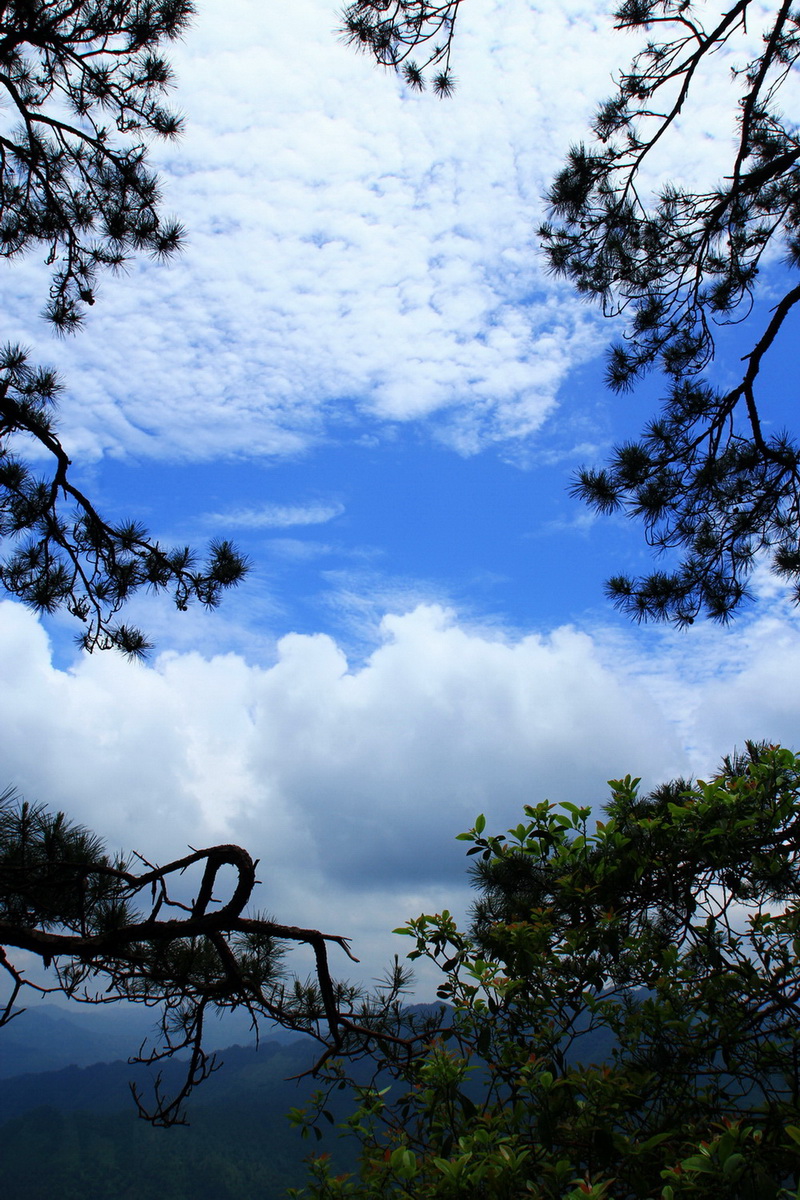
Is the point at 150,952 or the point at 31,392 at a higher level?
the point at 31,392

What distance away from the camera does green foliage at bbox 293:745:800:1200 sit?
1.59 meters

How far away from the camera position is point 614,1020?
198 centimetres

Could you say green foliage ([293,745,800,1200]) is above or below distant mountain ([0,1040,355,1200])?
above

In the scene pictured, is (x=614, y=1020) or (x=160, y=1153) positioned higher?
(x=614, y=1020)

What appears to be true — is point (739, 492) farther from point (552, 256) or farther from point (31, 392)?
point (31, 392)

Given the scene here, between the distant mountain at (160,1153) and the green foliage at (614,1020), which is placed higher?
the green foliage at (614,1020)

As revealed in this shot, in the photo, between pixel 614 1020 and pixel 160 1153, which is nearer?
pixel 614 1020

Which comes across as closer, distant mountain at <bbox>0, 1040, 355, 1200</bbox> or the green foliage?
the green foliage

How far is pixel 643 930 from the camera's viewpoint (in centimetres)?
207

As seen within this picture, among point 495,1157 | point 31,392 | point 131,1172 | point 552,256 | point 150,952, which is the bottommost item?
point 131,1172

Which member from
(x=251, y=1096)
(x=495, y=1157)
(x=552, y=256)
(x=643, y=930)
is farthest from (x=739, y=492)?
(x=251, y=1096)

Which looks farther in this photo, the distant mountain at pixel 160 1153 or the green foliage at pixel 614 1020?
the distant mountain at pixel 160 1153

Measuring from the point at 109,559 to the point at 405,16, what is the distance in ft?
11.0

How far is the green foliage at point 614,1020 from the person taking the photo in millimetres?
1592
